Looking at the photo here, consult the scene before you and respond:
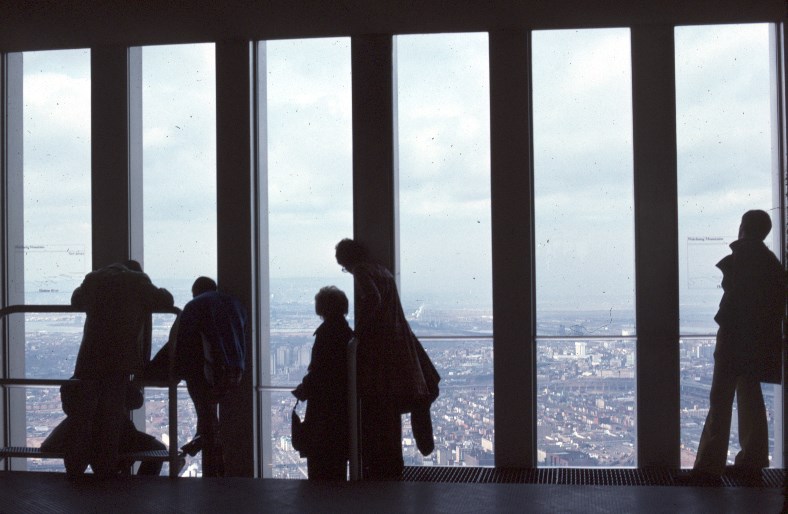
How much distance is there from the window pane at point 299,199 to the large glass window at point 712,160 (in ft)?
7.83

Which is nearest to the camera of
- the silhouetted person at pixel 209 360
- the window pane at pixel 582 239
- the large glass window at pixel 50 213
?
the silhouetted person at pixel 209 360

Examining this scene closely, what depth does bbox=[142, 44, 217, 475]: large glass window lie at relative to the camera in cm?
573

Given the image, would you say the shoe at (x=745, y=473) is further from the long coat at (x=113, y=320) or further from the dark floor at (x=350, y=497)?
the long coat at (x=113, y=320)

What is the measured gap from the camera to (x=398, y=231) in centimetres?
552

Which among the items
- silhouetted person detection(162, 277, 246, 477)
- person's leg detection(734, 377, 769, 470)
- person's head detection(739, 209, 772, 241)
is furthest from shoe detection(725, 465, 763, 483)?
silhouetted person detection(162, 277, 246, 477)

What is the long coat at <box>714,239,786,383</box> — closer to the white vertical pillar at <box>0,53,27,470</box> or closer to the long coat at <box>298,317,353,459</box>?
the long coat at <box>298,317,353,459</box>

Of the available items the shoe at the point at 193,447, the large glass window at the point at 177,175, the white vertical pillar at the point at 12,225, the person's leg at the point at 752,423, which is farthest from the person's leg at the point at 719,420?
the white vertical pillar at the point at 12,225

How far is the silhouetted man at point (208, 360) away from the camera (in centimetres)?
464

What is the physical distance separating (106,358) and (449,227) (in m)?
2.65

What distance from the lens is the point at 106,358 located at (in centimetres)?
371

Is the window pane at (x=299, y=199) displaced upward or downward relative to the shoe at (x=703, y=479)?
upward

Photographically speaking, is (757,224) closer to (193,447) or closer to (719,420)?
(719,420)

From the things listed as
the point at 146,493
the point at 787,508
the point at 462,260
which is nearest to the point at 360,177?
the point at 462,260

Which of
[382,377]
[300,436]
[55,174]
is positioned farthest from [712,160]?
[55,174]
